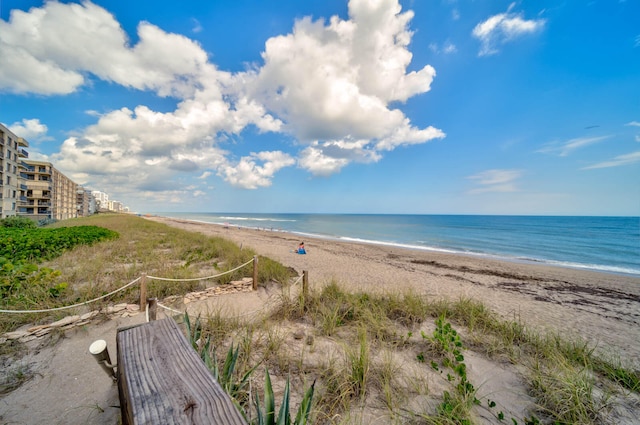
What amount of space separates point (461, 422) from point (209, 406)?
112 inches

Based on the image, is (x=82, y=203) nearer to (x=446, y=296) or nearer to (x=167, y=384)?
(x=446, y=296)

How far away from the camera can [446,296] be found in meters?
7.91

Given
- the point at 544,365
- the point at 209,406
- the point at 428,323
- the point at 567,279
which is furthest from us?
the point at 567,279

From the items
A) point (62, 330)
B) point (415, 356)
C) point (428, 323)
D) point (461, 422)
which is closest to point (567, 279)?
point (428, 323)

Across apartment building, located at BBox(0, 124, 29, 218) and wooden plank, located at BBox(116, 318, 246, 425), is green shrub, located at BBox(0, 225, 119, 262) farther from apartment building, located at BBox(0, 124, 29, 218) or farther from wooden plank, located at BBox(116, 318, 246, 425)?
apartment building, located at BBox(0, 124, 29, 218)

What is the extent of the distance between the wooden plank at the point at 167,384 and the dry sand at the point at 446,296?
1.71 metres

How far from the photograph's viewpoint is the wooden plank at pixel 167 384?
731 millimetres

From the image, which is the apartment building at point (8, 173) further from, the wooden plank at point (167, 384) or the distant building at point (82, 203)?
the distant building at point (82, 203)

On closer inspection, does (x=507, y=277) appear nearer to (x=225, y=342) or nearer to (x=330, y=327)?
(x=330, y=327)

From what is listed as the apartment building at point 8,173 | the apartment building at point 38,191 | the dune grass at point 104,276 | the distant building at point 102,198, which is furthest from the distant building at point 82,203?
the dune grass at point 104,276

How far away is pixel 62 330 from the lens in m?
4.60

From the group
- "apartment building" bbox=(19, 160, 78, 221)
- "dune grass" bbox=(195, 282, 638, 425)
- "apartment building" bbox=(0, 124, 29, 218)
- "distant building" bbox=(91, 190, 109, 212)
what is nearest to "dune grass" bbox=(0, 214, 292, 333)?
"dune grass" bbox=(195, 282, 638, 425)

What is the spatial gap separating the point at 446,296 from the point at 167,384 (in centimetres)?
866

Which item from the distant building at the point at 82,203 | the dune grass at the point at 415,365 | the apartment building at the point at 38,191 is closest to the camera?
the dune grass at the point at 415,365
